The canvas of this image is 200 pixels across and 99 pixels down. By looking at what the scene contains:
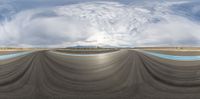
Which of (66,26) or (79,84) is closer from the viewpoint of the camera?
(79,84)

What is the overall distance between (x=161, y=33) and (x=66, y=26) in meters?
1.63

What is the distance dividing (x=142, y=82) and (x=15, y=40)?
227 centimetres

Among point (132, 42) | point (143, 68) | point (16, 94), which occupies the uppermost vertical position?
point (132, 42)

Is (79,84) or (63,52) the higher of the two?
(63,52)

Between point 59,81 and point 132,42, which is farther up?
point 132,42

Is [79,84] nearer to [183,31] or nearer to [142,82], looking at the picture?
[142,82]

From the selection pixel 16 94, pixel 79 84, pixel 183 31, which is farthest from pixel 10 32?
pixel 183 31

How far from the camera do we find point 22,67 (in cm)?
535

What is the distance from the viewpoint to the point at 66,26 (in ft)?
18.1

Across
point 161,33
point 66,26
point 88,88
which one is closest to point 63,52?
point 66,26

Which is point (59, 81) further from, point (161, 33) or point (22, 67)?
point (161, 33)

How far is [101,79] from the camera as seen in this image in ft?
16.9

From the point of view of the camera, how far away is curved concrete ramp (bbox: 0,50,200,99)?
16.9 feet

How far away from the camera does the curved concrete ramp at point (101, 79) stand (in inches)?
203
